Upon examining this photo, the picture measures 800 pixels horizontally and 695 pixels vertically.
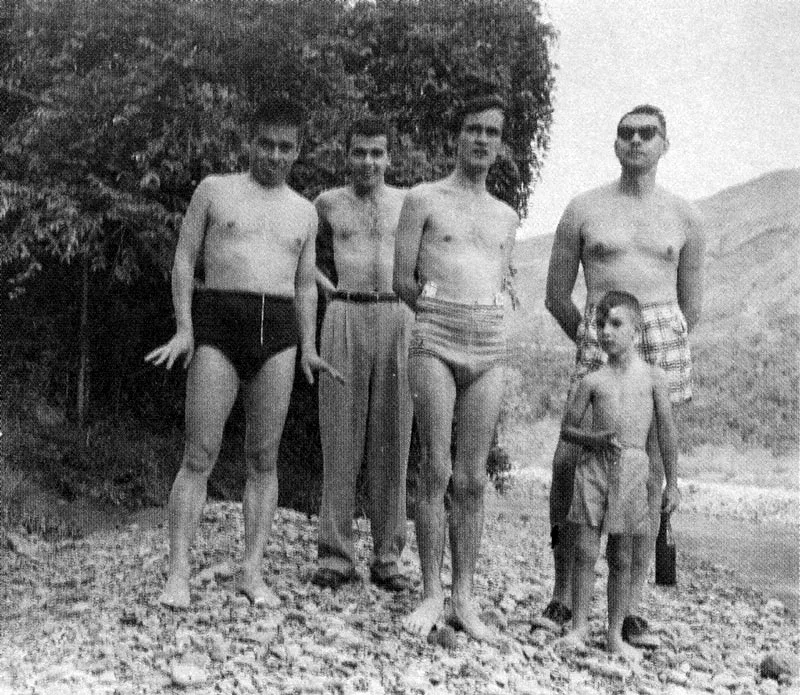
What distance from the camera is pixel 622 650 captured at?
4723 millimetres

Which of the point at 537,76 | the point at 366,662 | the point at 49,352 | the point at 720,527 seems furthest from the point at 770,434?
the point at 366,662

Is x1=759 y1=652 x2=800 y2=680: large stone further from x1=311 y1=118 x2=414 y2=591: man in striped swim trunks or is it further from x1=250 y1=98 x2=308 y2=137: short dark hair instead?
x1=250 y1=98 x2=308 y2=137: short dark hair

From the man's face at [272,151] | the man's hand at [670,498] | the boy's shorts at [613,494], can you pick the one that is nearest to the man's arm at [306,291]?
the man's face at [272,151]

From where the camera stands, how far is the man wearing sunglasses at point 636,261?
5.05 metres

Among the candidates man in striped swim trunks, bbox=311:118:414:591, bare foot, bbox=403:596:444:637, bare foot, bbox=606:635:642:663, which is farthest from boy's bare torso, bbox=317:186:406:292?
bare foot, bbox=606:635:642:663

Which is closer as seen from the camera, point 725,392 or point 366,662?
point 366,662

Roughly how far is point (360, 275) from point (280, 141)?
1012 mm

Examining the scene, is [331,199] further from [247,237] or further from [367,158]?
[247,237]

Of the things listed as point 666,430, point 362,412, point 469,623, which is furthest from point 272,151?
point 469,623

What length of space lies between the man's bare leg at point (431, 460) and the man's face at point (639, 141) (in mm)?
1335

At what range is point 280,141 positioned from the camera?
17.0 feet

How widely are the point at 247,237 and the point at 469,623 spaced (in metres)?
2.02

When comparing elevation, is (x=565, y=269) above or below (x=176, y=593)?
above

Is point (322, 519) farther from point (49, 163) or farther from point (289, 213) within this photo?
point (49, 163)
